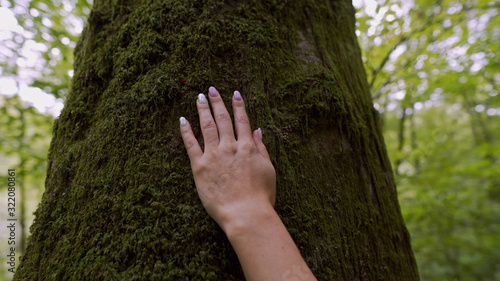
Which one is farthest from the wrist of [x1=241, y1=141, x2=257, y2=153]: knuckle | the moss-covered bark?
[x1=241, y1=141, x2=257, y2=153]: knuckle

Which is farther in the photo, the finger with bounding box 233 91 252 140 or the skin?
the finger with bounding box 233 91 252 140

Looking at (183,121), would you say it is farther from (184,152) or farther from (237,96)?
(237,96)

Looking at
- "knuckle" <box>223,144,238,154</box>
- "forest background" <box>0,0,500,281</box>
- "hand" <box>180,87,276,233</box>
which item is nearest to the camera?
"hand" <box>180,87,276,233</box>

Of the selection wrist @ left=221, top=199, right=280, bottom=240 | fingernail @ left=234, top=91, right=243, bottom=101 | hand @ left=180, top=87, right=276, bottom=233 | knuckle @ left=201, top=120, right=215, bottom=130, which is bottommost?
wrist @ left=221, top=199, right=280, bottom=240

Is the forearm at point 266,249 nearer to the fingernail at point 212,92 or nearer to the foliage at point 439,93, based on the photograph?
the fingernail at point 212,92

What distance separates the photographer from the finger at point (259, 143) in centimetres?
132

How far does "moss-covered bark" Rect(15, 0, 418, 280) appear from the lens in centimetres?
116

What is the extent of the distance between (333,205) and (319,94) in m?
0.66

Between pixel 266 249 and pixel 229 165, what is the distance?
405 millimetres

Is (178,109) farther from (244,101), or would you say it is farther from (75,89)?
(75,89)

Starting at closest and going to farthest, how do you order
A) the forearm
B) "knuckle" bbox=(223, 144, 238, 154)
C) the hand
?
the forearm < the hand < "knuckle" bbox=(223, 144, 238, 154)

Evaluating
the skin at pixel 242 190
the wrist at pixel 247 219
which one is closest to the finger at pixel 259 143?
the skin at pixel 242 190

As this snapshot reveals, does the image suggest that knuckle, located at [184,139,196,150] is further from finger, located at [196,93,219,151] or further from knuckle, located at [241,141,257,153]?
knuckle, located at [241,141,257,153]

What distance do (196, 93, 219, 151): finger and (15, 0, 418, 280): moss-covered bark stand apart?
0.19 ft
